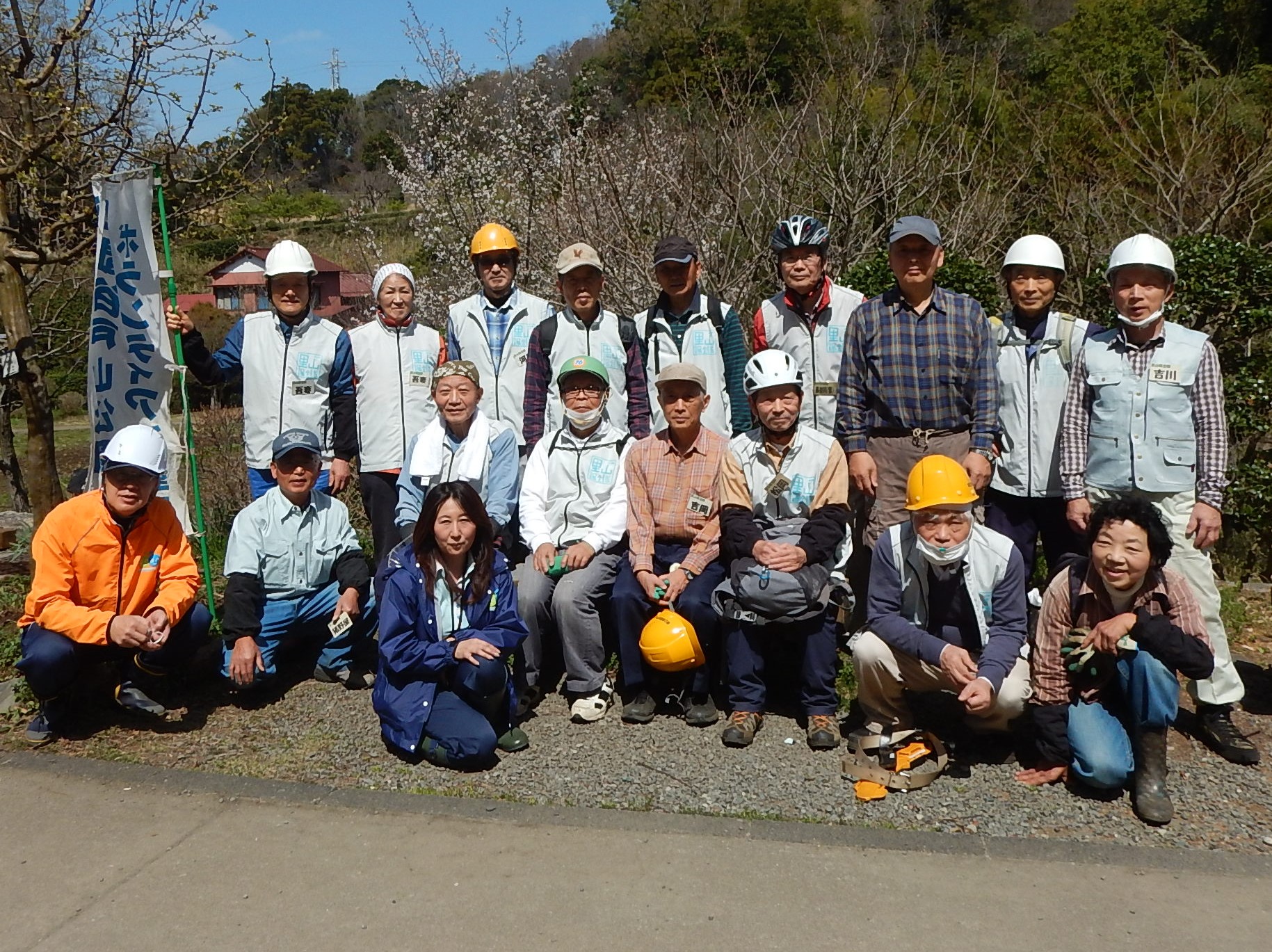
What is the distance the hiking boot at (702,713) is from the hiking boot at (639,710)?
171mm

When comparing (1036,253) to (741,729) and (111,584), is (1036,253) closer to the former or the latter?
(741,729)

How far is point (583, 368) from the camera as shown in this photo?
4.91 m

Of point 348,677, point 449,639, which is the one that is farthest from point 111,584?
point 449,639

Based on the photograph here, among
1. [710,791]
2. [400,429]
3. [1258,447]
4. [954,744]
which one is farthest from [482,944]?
[1258,447]

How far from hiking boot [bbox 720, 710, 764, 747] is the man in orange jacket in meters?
2.58

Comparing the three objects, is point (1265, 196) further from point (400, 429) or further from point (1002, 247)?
point (400, 429)

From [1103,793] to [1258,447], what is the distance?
3.74m

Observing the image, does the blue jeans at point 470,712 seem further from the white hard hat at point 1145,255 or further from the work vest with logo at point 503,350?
the white hard hat at point 1145,255

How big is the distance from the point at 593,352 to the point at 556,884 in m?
2.85

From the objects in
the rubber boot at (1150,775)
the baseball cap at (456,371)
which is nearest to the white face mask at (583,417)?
the baseball cap at (456,371)

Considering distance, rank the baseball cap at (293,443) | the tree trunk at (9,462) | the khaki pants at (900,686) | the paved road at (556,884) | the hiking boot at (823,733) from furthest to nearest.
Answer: the tree trunk at (9,462) → the baseball cap at (293,443) → the hiking boot at (823,733) → the khaki pants at (900,686) → the paved road at (556,884)

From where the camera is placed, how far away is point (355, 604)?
5055 millimetres

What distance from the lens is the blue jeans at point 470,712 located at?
4188 millimetres

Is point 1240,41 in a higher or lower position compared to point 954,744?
higher
